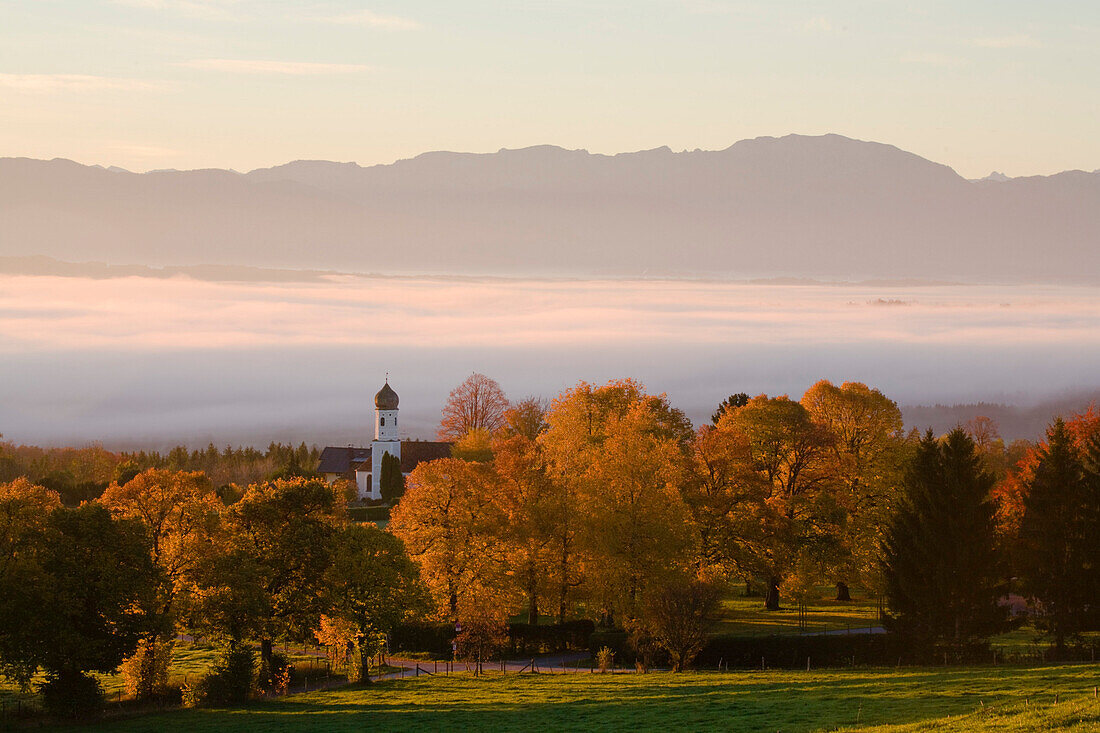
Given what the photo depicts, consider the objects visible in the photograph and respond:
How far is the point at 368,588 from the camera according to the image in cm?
5625

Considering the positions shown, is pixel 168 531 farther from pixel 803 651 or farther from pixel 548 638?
pixel 803 651

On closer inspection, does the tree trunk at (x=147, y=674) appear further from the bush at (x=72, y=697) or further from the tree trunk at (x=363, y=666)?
the tree trunk at (x=363, y=666)

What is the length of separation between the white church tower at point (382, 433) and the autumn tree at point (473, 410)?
10037mm

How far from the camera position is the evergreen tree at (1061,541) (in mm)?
53062

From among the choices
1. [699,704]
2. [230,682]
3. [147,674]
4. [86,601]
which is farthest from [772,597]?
[86,601]

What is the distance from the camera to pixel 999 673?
44.7 meters

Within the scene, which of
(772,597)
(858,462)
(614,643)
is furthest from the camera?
(858,462)

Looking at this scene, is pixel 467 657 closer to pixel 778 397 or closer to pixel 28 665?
pixel 28 665

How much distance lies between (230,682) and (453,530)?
1761 centimetres

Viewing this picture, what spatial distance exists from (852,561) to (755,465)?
28.3 ft

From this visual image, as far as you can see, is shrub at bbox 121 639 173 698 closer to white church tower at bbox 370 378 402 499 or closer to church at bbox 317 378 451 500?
church at bbox 317 378 451 500

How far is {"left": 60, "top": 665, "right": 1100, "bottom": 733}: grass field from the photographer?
3641cm

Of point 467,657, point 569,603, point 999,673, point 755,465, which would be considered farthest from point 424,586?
point 999,673

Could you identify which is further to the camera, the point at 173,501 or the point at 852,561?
the point at 852,561
